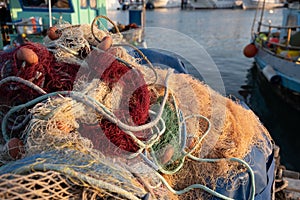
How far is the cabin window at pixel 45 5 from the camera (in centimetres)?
894

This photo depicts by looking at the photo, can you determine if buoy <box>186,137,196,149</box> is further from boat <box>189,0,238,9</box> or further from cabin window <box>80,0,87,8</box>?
boat <box>189,0,238,9</box>

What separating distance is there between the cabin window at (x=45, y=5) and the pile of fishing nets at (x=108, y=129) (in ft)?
22.2

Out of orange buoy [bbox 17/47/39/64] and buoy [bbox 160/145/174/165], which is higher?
orange buoy [bbox 17/47/39/64]

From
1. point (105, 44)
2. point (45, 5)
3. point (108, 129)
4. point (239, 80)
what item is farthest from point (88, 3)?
point (108, 129)

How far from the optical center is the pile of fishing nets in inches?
61.9

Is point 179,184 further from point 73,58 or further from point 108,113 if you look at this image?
point 73,58

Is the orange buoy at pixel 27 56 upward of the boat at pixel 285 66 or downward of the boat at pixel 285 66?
upward

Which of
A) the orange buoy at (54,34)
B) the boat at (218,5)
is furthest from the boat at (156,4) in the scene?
the orange buoy at (54,34)

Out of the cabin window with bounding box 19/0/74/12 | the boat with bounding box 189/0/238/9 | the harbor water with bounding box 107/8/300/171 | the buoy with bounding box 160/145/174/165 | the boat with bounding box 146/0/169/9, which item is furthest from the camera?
the boat with bounding box 146/0/169/9

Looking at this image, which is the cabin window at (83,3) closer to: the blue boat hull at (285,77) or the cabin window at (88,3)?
the cabin window at (88,3)

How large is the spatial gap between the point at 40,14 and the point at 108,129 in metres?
8.31

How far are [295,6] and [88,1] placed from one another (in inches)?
341

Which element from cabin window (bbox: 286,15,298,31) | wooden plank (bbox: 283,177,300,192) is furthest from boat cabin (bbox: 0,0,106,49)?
cabin window (bbox: 286,15,298,31)

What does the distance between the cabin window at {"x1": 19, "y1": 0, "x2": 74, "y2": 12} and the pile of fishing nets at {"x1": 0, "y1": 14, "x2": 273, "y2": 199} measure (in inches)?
266
